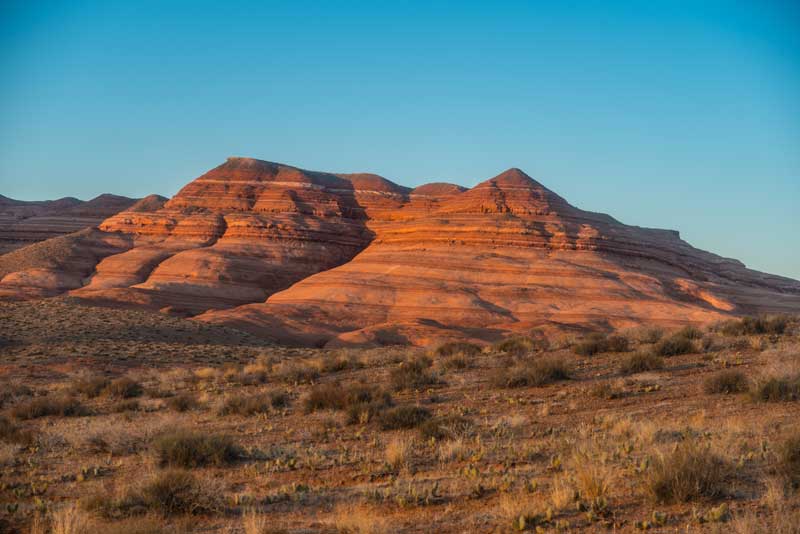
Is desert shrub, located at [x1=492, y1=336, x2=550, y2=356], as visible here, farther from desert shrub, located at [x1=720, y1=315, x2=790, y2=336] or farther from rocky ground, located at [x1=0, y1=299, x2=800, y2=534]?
desert shrub, located at [x1=720, y1=315, x2=790, y2=336]

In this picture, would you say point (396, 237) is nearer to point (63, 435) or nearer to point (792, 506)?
point (63, 435)

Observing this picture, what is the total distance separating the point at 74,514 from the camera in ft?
22.9

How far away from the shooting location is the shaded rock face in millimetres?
52625

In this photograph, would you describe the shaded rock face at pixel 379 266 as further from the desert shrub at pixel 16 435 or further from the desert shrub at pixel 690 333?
the desert shrub at pixel 16 435

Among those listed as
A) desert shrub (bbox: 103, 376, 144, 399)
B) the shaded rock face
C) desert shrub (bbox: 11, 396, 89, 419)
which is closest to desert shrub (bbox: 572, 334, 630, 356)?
desert shrub (bbox: 103, 376, 144, 399)

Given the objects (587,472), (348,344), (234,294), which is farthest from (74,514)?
(234,294)

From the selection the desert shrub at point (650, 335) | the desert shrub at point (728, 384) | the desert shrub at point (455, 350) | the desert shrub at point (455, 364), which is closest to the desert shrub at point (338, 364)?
the desert shrub at point (455, 350)

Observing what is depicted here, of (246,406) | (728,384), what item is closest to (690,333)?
(728,384)

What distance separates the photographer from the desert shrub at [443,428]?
36.0 ft

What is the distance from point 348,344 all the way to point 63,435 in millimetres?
31331

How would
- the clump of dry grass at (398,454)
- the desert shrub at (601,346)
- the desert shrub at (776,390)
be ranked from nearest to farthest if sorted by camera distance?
the clump of dry grass at (398,454)
the desert shrub at (776,390)
the desert shrub at (601,346)

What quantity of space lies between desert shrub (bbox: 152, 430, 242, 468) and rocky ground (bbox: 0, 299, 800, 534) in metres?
0.03

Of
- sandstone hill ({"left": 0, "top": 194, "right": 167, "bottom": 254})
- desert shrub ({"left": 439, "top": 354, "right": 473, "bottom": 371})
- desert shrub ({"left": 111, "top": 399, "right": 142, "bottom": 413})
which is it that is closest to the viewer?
desert shrub ({"left": 111, "top": 399, "right": 142, "bottom": 413})

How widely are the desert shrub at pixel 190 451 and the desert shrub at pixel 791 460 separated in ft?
24.9
